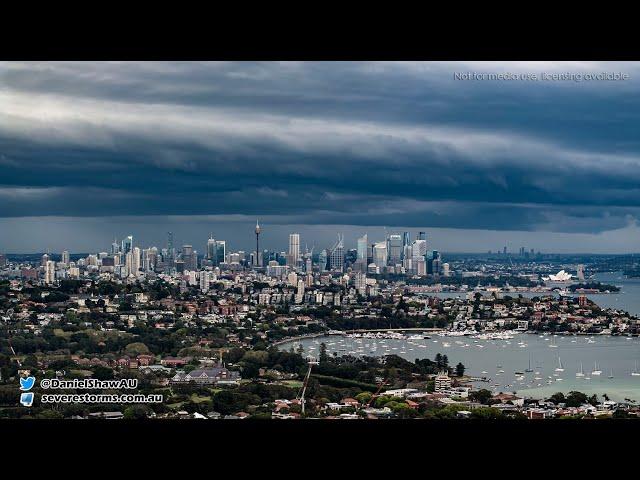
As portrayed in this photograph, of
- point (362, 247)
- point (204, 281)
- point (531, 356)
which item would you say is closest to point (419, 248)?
point (362, 247)

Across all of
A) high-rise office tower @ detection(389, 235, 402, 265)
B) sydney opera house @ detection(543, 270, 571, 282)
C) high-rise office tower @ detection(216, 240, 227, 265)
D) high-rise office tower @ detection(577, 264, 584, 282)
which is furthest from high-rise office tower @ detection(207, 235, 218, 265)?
high-rise office tower @ detection(577, 264, 584, 282)

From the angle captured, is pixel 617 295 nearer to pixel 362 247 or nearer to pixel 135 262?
pixel 362 247

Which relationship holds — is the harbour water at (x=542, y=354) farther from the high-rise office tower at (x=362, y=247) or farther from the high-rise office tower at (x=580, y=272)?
the high-rise office tower at (x=362, y=247)
